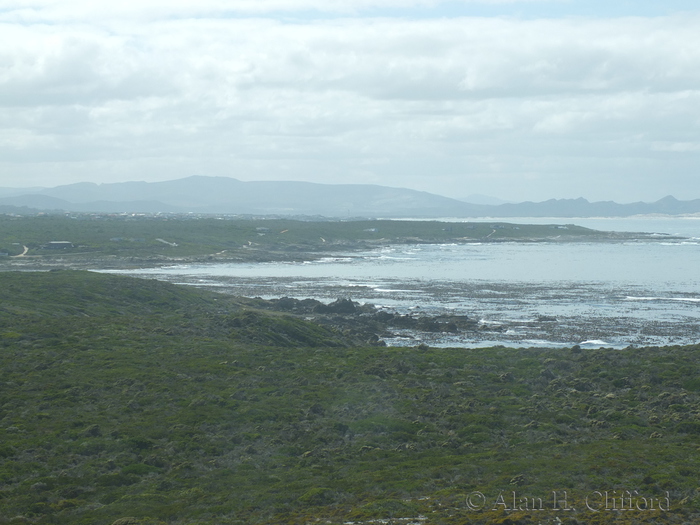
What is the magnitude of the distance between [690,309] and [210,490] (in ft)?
167

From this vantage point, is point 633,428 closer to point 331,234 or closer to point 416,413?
point 416,413

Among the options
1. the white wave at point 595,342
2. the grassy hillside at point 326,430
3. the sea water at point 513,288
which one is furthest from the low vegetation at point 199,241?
the white wave at point 595,342

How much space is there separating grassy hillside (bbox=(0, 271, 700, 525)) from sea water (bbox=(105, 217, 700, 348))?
10.4 m

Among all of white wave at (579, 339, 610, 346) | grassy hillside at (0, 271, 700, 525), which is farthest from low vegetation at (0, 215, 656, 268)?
white wave at (579, 339, 610, 346)

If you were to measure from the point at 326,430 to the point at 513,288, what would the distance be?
176 ft

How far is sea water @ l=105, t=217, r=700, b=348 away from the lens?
150ft

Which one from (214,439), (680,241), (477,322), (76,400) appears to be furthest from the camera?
(680,241)

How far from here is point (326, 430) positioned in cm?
2228

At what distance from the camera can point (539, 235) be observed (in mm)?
194500

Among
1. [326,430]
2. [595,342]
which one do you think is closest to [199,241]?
[595,342]

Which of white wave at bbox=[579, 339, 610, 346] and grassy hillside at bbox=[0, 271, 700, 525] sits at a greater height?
grassy hillside at bbox=[0, 271, 700, 525]

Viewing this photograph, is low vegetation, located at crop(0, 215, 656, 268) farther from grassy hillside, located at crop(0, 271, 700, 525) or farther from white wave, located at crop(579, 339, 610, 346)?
white wave, located at crop(579, 339, 610, 346)

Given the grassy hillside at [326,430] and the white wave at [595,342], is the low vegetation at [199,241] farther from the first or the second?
the white wave at [595,342]

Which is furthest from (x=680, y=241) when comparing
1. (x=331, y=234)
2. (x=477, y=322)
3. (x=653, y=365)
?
(x=653, y=365)
